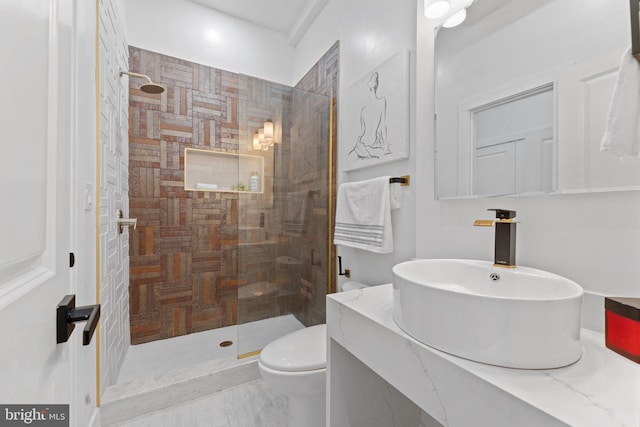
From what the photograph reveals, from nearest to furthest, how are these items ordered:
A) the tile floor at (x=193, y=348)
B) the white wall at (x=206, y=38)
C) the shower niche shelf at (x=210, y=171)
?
1. the tile floor at (x=193, y=348)
2. the white wall at (x=206, y=38)
3. the shower niche shelf at (x=210, y=171)

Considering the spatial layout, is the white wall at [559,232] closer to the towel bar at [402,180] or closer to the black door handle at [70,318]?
the towel bar at [402,180]

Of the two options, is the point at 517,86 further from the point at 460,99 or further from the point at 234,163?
the point at 234,163

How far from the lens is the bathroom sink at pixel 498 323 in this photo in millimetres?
601

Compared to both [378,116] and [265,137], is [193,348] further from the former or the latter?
[378,116]

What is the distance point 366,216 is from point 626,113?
3.89 feet

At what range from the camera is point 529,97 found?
96 centimetres

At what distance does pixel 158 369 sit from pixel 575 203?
2.45 m

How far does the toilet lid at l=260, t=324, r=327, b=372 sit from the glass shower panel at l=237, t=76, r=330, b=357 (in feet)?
1.93

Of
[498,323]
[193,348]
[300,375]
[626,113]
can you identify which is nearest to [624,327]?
[498,323]

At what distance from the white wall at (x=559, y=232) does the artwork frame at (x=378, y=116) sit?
0.52ft

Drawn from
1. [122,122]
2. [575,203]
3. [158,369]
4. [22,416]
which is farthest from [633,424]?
[122,122]

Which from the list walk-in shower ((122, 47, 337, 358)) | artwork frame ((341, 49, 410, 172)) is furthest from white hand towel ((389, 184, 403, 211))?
walk-in shower ((122, 47, 337, 358))

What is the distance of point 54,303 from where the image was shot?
1.58 feet

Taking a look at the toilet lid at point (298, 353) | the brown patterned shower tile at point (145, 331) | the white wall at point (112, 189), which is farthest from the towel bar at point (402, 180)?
the brown patterned shower tile at point (145, 331)
